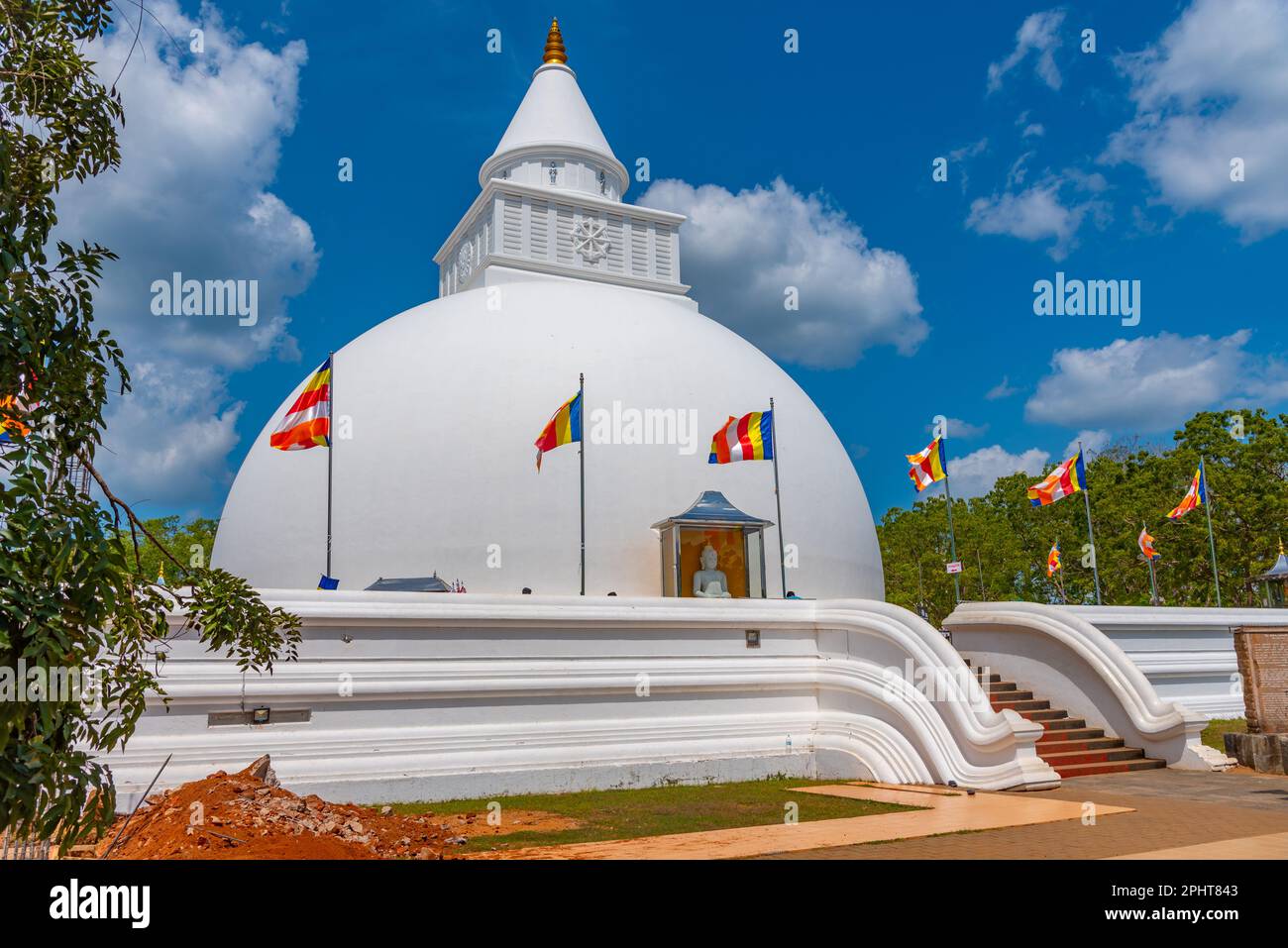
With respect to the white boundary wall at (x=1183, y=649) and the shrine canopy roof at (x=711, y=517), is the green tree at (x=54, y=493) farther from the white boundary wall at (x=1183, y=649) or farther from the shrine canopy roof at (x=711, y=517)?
the white boundary wall at (x=1183, y=649)

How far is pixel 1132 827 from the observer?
9078 mm

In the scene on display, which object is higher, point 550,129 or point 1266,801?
point 550,129

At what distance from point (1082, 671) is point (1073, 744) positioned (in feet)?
4.67

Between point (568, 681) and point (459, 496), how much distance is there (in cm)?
496

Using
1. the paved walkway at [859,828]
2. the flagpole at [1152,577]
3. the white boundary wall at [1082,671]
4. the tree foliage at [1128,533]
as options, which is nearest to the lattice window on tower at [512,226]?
the white boundary wall at [1082,671]

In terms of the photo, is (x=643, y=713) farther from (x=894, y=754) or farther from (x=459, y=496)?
(x=459, y=496)

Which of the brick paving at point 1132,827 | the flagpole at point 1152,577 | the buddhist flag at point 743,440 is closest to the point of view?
the brick paving at point 1132,827

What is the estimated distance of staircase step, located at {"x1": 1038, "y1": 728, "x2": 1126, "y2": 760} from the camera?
13617 millimetres

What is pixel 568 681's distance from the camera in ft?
42.8

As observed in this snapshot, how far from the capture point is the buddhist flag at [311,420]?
15.6 meters

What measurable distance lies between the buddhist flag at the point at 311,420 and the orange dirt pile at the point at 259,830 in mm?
7570

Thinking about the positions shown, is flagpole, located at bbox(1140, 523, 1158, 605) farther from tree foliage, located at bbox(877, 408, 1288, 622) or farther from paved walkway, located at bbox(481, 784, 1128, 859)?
paved walkway, located at bbox(481, 784, 1128, 859)

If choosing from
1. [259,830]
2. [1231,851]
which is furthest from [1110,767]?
[259,830]
